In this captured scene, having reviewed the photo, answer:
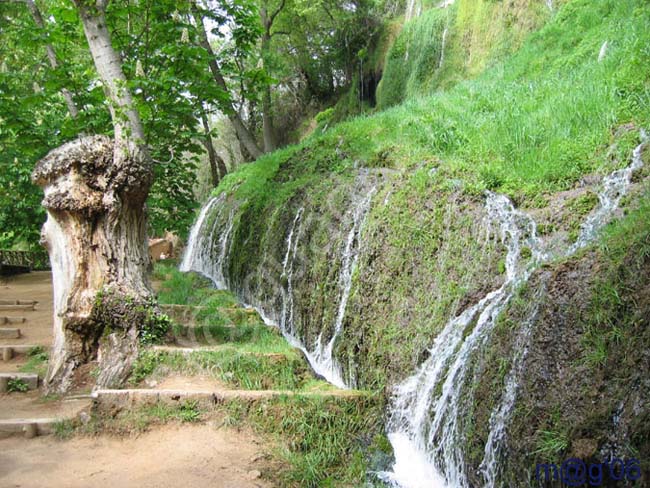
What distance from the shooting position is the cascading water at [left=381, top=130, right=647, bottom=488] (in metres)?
3.66

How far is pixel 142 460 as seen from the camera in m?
3.97

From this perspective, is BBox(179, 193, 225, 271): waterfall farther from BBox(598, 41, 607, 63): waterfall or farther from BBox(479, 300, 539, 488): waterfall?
BBox(479, 300, 539, 488): waterfall

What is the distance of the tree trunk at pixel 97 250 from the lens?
5324 millimetres

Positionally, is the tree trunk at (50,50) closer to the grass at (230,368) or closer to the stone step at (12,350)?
the stone step at (12,350)

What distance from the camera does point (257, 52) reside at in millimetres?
15133

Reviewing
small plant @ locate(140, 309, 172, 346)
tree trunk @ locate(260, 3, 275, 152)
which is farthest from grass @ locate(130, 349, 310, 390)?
tree trunk @ locate(260, 3, 275, 152)

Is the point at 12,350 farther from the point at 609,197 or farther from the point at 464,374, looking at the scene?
the point at 609,197

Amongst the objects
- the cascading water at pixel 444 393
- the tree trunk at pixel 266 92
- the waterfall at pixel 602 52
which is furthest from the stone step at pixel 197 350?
the tree trunk at pixel 266 92

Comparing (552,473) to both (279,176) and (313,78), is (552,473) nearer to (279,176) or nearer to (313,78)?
(279,176)

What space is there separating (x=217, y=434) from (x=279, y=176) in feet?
21.7

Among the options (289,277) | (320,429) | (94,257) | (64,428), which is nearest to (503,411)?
(320,429)

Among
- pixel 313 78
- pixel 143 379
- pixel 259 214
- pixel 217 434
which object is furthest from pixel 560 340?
pixel 313 78

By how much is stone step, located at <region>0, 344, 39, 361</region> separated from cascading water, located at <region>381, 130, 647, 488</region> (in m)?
4.66

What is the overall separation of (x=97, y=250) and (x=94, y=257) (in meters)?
0.08
